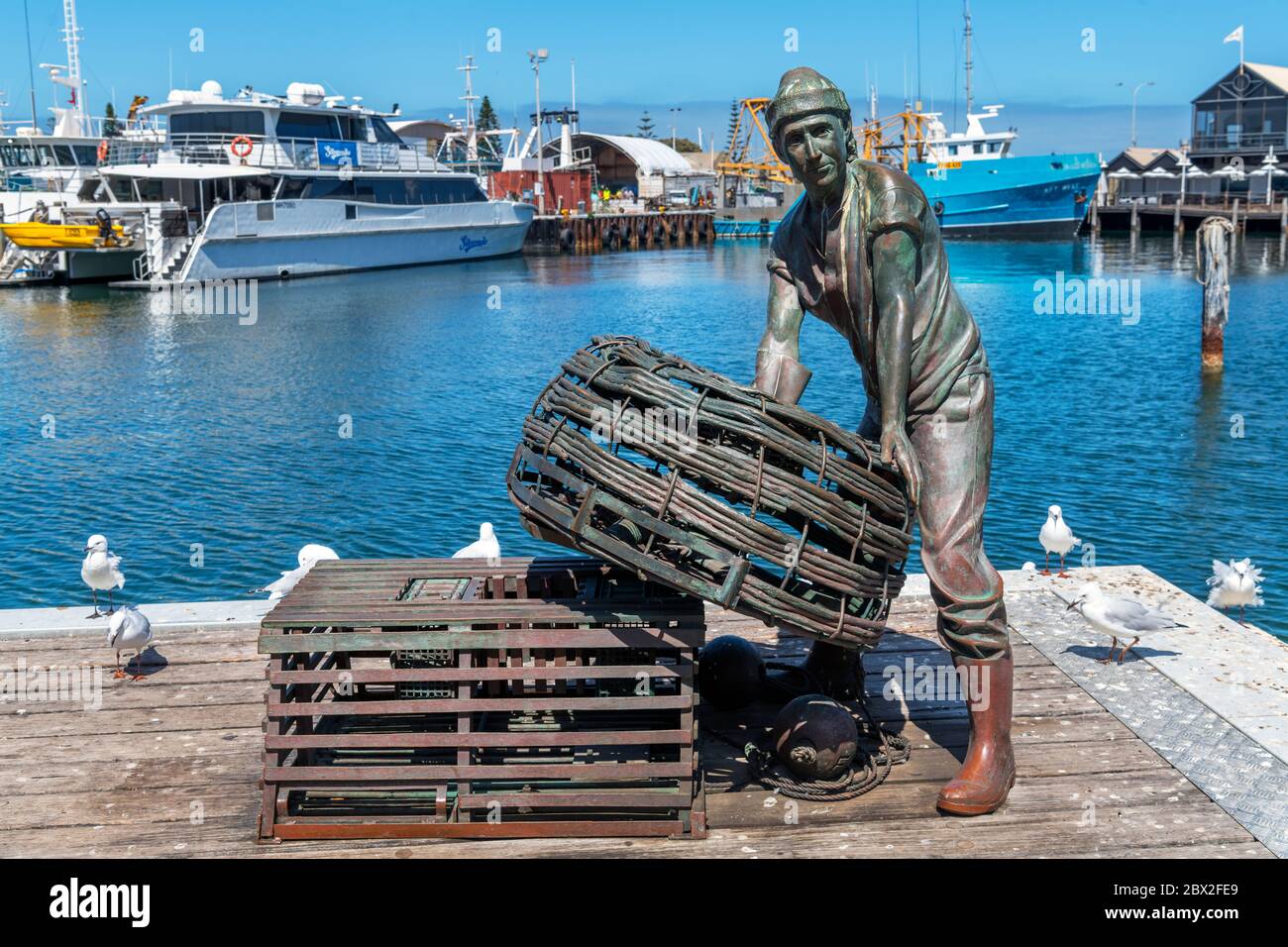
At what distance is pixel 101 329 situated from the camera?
117ft

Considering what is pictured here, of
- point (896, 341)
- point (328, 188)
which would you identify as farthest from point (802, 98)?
point (328, 188)

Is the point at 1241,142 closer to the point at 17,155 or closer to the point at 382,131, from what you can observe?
the point at 382,131

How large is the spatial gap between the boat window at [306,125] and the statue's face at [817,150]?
50314mm

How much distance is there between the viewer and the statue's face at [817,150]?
4801mm

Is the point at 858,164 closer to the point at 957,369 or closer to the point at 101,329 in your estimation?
the point at 957,369

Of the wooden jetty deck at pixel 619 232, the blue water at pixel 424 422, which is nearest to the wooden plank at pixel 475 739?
the blue water at pixel 424 422

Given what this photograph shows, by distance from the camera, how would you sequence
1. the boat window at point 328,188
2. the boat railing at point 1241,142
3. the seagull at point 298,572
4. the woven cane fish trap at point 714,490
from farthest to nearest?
the boat railing at point 1241,142 < the boat window at point 328,188 < the seagull at point 298,572 < the woven cane fish trap at point 714,490

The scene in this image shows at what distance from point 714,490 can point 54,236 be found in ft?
→ 155

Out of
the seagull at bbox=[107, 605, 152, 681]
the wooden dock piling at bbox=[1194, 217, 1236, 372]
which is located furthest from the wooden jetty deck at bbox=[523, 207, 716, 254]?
the seagull at bbox=[107, 605, 152, 681]

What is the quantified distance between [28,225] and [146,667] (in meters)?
45.2

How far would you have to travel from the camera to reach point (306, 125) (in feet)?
173

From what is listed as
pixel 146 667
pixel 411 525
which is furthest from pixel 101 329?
pixel 146 667

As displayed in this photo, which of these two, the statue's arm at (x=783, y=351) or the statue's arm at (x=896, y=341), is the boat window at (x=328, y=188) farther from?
the statue's arm at (x=896, y=341)

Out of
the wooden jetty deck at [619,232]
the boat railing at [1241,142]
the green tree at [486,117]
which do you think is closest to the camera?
the wooden jetty deck at [619,232]
